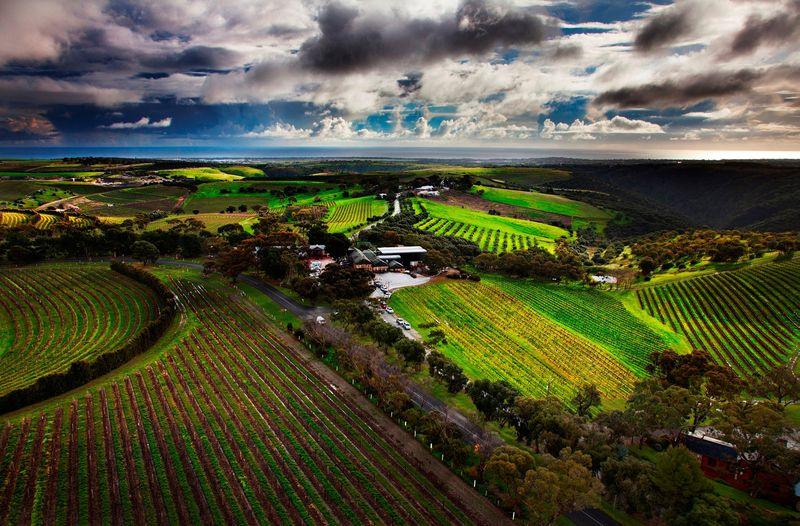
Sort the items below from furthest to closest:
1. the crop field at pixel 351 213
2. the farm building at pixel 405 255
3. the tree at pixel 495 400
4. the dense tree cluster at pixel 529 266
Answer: the crop field at pixel 351 213
the farm building at pixel 405 255
the dense tree cluster at pixel 529 266
the tree at pixel 495 400

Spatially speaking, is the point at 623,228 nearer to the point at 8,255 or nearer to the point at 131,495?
the point at 131,495

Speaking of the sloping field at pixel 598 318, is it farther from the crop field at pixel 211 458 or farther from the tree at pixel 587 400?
the crop field at pixel 211 458

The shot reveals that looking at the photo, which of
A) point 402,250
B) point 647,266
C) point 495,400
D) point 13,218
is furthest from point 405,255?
point 13,218

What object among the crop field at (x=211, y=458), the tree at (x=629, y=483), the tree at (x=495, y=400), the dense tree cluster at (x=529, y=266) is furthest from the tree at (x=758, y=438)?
the dense tree cluster at (x=529, y=266)

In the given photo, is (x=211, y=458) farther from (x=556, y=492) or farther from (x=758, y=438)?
(x=758, y=438)

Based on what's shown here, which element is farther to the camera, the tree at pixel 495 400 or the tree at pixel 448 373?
the tree at pixel 448 373

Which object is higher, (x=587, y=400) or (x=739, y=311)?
(x=587, y=400)
